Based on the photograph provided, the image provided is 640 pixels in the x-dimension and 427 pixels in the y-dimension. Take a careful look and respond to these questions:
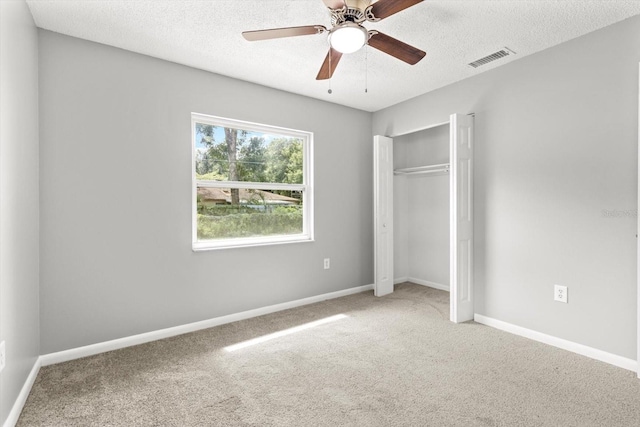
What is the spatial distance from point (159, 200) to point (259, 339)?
150 cm

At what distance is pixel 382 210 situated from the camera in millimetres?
4227

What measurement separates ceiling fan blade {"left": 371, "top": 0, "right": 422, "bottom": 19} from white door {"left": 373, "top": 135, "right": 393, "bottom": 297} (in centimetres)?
239

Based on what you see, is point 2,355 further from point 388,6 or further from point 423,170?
point 423,170

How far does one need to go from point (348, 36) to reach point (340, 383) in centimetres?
211

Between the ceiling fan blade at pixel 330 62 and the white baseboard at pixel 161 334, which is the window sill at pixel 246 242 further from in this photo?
the ceiling fan blade at pixel 330 62

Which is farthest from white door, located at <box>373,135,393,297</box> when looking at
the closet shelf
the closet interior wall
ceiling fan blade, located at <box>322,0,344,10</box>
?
ceiling fan blade, located at <box>322,0,344,10</box>

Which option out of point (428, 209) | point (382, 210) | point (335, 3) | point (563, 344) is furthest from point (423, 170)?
point (335, 3)

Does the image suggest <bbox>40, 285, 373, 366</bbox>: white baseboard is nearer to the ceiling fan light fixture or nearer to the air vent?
the ceiling fan light fixture

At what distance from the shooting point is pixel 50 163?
2.46m

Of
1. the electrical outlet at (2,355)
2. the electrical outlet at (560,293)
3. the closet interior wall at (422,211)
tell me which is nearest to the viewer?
the electrical outlet at (2,355)

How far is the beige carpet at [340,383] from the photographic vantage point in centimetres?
184

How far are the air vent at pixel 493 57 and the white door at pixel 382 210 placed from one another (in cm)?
136

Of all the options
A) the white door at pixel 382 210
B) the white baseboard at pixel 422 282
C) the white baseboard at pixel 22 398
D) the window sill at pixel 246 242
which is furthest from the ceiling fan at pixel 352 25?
the white baseboard at pixel 422 282

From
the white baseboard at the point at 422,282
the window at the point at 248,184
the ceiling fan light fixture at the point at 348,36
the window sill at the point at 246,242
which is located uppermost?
the ceiling fan light fixture at the point at 348,36
